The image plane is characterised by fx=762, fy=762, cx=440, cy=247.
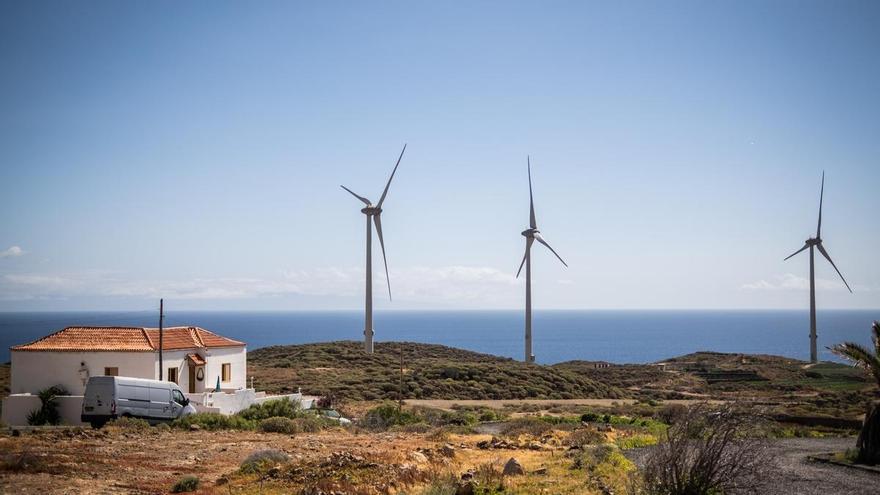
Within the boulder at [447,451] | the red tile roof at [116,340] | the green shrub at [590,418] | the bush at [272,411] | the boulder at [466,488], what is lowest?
the green shrub at [590,418]

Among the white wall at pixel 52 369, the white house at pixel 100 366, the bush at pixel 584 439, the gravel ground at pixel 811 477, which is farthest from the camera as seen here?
the white wall at pixel 52 369

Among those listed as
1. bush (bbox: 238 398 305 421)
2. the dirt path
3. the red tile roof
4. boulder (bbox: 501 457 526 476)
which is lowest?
the dirt path

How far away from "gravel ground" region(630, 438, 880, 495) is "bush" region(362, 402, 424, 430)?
40.7 feet

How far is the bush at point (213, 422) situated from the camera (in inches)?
1128

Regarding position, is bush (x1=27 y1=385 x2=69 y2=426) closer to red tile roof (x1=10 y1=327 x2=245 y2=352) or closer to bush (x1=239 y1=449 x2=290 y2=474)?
red tile roof (x1=10 y1=327 x2=245 y2=352)

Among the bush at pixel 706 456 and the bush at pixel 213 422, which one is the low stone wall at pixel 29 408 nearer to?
the bush at pixel 213 422

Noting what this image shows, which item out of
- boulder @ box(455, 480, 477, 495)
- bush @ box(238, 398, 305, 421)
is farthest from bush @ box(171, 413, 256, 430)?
boulder @ box(455, 480, 477, 495)

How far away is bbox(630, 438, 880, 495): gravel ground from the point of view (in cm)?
1669

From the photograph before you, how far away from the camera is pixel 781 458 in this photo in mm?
21406

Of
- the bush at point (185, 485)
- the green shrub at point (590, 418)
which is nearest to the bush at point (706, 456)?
the bush at point (185, 485)

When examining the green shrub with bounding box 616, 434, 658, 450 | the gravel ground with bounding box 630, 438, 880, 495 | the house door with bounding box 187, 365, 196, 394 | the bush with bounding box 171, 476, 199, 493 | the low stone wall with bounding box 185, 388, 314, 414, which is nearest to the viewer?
the bush with bounding box 171, 476, 199, 493

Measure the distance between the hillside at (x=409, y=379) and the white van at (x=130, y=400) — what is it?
1705 centimetres

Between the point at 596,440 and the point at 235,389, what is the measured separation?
19.2 meters

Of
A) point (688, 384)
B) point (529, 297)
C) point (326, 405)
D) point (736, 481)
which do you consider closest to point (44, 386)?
point (326, 405)
